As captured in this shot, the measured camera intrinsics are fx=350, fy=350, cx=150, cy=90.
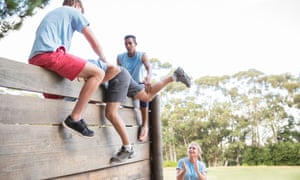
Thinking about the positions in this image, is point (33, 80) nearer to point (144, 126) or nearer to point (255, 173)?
point (144, 126)

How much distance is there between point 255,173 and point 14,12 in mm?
9186

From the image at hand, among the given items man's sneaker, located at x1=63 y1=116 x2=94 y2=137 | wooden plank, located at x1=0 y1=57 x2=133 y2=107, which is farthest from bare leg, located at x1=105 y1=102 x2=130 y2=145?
man's sneaker, located at x1=63 y1=116 x2=94 y2=137

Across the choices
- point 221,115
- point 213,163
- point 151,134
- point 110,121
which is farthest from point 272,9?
point 110,121

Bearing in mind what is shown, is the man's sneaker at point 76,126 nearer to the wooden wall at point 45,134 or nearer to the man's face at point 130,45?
the wooden wall at point 45,134

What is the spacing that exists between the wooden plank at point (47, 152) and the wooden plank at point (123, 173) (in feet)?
0.10

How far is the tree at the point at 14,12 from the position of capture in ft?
13.5

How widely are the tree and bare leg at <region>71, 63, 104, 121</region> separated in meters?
2.65

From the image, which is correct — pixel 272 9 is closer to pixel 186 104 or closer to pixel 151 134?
pixel 186 104

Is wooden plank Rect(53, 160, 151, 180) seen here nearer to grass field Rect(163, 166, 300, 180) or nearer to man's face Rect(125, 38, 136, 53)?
man's face Rect(125, 38, 136, 53)

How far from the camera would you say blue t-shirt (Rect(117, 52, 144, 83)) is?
3.00m

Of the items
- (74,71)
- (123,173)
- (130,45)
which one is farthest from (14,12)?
(74,71)

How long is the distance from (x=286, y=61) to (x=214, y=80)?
2540 mm

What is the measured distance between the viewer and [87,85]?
1837 millimetres

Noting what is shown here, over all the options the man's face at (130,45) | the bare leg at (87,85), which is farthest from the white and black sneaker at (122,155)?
the man's face at (130,45)
